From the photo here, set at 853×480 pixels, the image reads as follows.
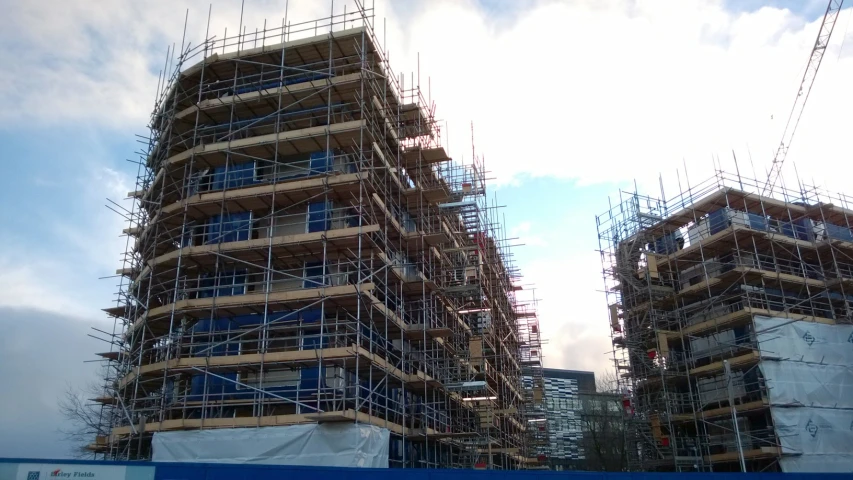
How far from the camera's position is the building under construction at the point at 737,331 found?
3359 cm

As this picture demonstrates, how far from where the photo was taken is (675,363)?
125ft

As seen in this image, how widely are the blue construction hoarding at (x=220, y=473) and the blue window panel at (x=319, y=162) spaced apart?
45.9 feet

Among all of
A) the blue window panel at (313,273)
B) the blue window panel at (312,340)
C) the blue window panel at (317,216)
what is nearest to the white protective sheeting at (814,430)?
the blue window panel at (312,340)

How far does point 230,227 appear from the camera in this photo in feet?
95.0

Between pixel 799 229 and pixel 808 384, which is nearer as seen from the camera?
pixel 808 384

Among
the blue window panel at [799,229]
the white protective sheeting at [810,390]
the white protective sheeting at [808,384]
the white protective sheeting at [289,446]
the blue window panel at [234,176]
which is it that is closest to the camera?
the white protective sheeting at [289,446]

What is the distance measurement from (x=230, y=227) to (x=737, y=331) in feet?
81.5

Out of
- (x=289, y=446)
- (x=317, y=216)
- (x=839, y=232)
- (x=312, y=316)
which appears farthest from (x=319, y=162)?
(x=839, y=232)

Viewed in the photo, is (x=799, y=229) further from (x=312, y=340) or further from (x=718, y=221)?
(x=312, y=340)

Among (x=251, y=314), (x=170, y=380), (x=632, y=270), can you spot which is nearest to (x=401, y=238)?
(x=251, y=314)

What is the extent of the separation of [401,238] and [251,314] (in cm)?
757

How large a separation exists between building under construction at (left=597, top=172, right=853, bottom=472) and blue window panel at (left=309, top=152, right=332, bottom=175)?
18.1 metres

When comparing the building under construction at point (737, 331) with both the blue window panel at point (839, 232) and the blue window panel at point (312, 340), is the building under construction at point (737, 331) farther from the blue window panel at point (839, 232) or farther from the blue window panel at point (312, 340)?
the blue window panel at point (312, 340)

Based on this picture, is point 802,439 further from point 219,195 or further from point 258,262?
point 219,195
